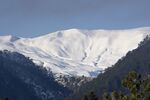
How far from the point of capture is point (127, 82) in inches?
4535

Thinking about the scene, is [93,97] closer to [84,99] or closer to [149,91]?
[84,99]

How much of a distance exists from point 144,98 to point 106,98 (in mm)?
10264

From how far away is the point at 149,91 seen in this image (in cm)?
11869

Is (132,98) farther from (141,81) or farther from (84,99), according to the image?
(84,99)

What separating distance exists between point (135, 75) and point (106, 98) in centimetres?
1016

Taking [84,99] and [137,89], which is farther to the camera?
[84,99]

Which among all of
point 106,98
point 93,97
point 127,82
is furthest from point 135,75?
point 93,97

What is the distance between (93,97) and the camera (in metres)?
131

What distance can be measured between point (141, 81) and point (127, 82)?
3534 mm

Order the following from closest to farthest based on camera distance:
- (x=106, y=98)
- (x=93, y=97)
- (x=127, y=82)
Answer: (x=127, y=82) → (x=106, y=98) → (x=93, y=97)

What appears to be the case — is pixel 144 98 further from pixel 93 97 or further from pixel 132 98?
pixel 93 97

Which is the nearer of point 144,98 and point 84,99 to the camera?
point 144,98

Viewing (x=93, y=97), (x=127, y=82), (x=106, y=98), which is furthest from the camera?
(x=93, y=97)

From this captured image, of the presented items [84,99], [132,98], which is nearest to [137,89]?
[132,98]
